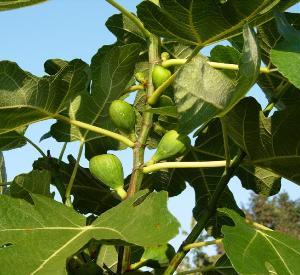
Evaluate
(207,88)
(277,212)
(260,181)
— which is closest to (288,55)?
(207,88)

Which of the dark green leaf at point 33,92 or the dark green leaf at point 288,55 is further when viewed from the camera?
the dark green leaf at point 33,92

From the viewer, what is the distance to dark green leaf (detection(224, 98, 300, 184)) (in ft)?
3.86

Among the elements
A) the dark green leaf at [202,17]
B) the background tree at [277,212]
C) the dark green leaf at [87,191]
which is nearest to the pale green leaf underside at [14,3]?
the dark green leaf at [202,17]

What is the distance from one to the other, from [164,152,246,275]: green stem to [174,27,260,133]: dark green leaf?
0.23 metres

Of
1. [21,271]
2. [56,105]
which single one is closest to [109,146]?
[56,105]

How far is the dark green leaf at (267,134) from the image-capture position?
1177mm

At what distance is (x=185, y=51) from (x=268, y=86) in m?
0.23

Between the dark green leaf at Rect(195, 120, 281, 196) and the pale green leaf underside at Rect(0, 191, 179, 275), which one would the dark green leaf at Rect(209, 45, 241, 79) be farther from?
the pale green leaf underside at Rect(0, 191, 179, 275)

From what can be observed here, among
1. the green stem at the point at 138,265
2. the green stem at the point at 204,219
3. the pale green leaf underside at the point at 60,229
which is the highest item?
the pale green leaf underside at the point at 60,229

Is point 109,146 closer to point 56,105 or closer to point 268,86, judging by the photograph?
point 56,105

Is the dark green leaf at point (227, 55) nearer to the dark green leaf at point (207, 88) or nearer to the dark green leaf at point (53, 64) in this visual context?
the dark green leaf at point (207, 88)

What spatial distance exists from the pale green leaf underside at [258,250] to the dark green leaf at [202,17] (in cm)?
32

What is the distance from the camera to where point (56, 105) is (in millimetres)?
1241

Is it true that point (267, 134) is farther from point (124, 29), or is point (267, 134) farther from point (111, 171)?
point (124, 29)
